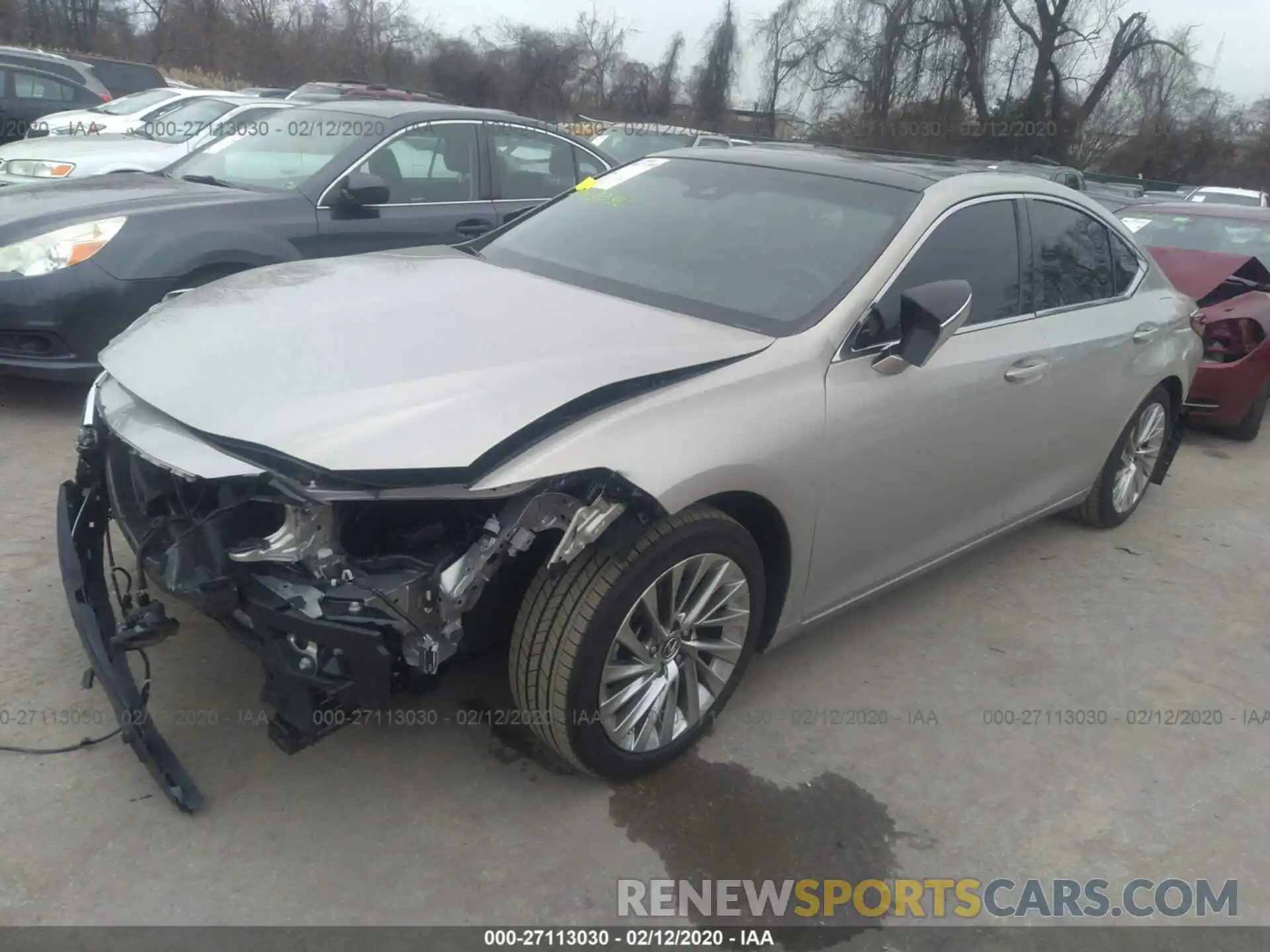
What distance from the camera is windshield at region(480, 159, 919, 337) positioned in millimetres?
3141

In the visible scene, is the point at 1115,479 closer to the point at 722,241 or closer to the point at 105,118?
the point at 722,241

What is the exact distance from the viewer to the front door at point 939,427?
3.04m

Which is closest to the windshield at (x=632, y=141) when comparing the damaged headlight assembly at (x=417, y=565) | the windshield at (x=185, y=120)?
the windshield at (x=185, y=120)

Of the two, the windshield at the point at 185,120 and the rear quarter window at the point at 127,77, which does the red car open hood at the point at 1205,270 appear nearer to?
the windshield at the point at 185,120

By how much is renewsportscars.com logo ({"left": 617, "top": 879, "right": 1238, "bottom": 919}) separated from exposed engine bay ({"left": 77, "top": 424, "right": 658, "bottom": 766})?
83cm

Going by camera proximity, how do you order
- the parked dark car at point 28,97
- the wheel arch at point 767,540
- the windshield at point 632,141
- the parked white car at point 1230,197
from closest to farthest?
the wheel arch at point 767,540
the windshield at point 632,141
the parked dark car at point 28,97
the parked white car at point 1230,197

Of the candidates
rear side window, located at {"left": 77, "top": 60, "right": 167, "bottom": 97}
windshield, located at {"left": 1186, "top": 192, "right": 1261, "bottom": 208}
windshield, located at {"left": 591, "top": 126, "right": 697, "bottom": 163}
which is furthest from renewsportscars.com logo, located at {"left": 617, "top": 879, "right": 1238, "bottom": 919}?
rear side window, located at {"left": 77, "top": 60, "right": 167, "bottom": 97}

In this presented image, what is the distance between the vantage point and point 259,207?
5242mm

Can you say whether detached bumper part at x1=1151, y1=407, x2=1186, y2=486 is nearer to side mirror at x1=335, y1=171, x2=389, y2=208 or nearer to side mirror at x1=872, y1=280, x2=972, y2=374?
side mirror at x1=872, y1=280, x2=972, y2=374

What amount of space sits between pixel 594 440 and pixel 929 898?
1.45 m

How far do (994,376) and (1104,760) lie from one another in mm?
1296

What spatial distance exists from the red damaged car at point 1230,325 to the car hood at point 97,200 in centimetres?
558

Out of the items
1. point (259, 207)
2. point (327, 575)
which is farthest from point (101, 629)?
point (259, 207)

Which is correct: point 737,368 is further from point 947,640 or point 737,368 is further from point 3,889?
point 3,889
